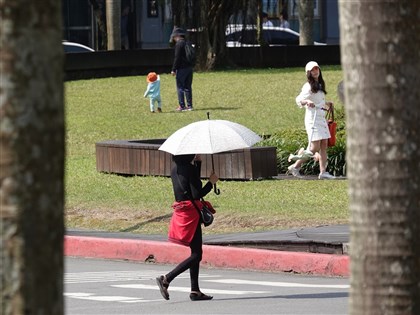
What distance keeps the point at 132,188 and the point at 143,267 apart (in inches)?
222

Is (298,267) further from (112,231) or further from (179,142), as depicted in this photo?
(112,231)

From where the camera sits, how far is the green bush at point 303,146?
21.8 m

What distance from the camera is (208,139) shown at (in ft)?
42.5

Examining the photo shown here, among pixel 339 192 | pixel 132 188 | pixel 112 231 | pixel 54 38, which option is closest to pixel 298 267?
pixel 112 231

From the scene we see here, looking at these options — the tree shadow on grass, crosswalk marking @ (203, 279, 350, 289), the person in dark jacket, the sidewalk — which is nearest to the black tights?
crosswalk marking @ (203, 279, 350, 289)

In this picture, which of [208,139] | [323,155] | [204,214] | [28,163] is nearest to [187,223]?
[204,214]

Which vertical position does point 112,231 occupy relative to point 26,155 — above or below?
below

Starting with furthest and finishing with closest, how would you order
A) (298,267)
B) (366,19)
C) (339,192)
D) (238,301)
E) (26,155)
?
1. (339,192)
2. (298,267)
3. (238,301)
4. (366,19)
5. (26,155)

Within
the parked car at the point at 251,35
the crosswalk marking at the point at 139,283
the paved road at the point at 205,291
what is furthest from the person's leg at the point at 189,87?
the crosswalk marking at the point at 139,283

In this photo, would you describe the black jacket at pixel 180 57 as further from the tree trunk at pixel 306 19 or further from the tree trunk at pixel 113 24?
the tree trunk at pixel 306 19

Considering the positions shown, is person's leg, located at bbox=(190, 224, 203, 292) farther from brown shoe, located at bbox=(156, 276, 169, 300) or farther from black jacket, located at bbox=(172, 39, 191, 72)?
black jacket, located at bbox=(172, 39, 191, 72)

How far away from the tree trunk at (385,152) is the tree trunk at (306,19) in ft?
120

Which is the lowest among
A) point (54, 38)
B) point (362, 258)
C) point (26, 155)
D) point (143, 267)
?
Answer: point (143, 267)

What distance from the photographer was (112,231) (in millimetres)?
17203
